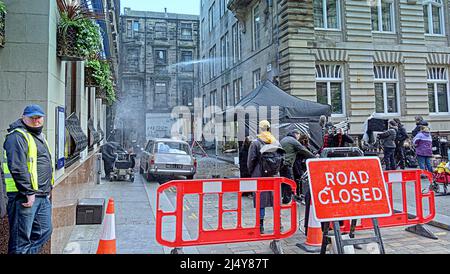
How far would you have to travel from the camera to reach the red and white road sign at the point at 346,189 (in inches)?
168

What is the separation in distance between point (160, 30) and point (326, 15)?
3036 cm

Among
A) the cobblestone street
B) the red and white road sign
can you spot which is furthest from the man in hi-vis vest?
the red and white road sign

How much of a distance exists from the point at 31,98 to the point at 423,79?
18.8 m

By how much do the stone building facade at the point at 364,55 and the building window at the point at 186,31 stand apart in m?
26.8

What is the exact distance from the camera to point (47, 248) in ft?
14.1

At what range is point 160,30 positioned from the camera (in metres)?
44.0

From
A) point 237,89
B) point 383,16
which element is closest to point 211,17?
point 237,89

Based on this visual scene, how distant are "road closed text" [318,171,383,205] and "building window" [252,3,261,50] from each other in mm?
17463

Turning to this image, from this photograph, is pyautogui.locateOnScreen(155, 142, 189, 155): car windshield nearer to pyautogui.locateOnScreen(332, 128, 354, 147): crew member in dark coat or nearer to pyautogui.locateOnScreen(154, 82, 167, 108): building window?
pyautogui.locateOnScreen(332, 128, 354, 147): crew member in dark coat

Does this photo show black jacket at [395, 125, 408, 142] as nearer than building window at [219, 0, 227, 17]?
Yes

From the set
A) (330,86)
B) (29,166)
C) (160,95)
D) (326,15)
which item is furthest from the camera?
(160,95)

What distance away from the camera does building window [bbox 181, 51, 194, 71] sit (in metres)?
44.1

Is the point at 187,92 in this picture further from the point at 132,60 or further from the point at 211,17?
the point at 211,17
